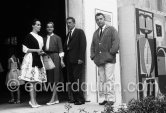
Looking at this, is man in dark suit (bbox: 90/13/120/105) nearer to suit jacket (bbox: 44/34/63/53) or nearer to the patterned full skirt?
suit jacket (bbox: 44/34/63/53)

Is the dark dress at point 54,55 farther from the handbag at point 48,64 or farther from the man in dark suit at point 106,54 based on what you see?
the man in dark suit at point 106,54

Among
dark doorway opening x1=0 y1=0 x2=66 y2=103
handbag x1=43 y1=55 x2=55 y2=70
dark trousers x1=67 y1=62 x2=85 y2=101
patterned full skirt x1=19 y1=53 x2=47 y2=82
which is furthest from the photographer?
dark doorway opening x1=0 y1=0 x2=66 y2=103

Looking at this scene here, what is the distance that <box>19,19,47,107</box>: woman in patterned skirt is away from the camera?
6680 mm

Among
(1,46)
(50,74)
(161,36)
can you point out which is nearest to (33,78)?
(50,74)

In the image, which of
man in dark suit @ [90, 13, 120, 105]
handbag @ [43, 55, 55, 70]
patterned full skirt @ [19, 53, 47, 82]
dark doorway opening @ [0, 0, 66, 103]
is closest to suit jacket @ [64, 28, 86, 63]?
man in dark suit @ [90, 13, 120, 105]

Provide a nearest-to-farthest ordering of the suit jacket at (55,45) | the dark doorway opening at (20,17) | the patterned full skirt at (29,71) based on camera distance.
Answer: the patterned full skirt at (29,71) → the suit jacket at (55,45) → the dark doorway opening at (20,17)

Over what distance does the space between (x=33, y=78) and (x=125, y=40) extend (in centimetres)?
341

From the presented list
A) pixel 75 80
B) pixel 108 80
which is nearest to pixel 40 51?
pixel 75 80

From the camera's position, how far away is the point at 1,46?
12.9m

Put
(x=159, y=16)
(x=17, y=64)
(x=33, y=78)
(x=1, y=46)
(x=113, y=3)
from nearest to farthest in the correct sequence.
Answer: (x=33, y=78), (x=17, y=64), (x=113, y=3), (x=159, y=16), (x=1, y=46)

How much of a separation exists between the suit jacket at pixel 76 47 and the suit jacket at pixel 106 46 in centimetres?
42

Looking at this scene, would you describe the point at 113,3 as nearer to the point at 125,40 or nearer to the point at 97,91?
the point at 125,40

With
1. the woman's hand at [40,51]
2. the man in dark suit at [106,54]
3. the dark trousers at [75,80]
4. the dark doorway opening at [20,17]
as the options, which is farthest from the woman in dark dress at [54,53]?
the dark doorway opening at [20,17]

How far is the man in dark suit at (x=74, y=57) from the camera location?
7.30 m
